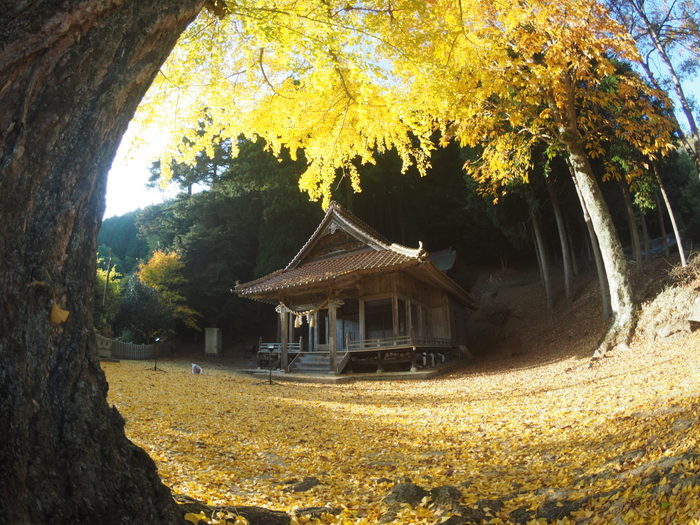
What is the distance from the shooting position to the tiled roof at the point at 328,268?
44.7 feet

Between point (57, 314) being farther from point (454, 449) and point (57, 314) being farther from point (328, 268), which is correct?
point (328, 268)

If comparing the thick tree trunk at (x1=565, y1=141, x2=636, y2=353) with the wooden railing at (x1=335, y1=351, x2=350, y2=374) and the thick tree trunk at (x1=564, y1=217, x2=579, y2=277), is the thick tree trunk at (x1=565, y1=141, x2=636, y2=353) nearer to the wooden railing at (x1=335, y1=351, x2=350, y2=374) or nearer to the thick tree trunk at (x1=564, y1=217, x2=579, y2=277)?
the wooden railing at (x1=335, y1=351, x2=350, y2=374)

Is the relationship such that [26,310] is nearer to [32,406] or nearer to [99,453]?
[32,406]

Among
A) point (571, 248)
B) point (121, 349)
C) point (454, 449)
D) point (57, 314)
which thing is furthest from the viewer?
point (571, 248)

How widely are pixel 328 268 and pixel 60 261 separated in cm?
1390

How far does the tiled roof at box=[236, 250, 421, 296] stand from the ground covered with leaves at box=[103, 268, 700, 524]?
236 inches

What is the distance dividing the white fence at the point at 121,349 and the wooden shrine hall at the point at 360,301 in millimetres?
7115

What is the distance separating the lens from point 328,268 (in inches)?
615

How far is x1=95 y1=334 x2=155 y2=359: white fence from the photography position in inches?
757

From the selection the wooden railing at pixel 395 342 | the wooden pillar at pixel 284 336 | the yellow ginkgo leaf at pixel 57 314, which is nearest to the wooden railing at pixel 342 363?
the wooden railing at pixel 395 342

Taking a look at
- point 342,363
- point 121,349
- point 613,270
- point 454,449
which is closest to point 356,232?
point 342,363

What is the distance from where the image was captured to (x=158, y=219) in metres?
29.1

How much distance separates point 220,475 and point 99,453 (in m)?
2.09

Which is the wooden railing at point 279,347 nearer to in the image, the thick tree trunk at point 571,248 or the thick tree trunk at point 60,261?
the thick tree trunk at point 571,248
